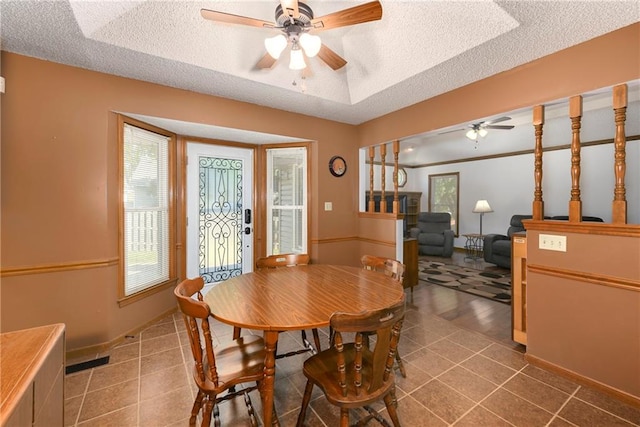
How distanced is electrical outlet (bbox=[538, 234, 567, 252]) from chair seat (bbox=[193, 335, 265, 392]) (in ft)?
7.51

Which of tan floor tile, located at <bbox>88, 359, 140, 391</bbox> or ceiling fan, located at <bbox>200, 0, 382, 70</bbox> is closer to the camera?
ceiling fan, located at <bbox>200, 0, 382, 70</bbox>

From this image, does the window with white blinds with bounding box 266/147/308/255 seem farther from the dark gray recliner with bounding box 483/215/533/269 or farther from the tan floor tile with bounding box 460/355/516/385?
the dark gray recliner with bounding box 483/215/533/269

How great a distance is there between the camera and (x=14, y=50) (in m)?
2.16

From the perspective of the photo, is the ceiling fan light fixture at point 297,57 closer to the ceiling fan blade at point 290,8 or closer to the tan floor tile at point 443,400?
the ceiling fan blade at point 290,8

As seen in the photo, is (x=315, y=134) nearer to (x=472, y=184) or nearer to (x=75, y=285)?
(x=75, y=285)

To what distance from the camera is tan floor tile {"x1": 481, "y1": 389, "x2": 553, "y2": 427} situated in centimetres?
168

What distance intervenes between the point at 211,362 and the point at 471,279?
4556mm

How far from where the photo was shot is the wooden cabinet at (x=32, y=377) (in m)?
0.77

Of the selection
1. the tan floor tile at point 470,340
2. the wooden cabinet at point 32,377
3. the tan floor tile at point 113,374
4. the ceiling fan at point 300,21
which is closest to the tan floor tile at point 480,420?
the tan floor tile at point 470,340

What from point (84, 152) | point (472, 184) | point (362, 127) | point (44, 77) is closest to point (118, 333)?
point (84, 152)

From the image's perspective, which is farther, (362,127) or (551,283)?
(362,127)

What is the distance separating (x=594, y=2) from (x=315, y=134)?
107 inches

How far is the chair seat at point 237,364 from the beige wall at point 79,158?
A: 1.58 m

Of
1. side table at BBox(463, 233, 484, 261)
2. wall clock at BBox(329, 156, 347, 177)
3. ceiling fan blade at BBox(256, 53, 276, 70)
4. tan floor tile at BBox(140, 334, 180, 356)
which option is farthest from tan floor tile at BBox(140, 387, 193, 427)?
side table at BBox(463, 233, 484, 261)
